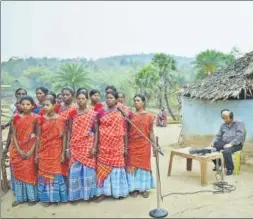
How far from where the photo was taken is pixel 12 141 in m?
4.11

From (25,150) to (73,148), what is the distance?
57cm

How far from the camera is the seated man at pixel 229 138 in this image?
5.64 meters

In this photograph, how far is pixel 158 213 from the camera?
12.6 feet

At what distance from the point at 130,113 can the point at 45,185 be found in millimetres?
1422

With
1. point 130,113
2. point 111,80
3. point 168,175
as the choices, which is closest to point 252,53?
point 168,175

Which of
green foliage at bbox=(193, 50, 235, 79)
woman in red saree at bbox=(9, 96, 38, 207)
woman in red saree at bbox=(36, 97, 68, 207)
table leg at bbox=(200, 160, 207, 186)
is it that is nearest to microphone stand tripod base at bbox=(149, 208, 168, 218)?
woman in red saree at bbox=(36, 97, 68, 207)

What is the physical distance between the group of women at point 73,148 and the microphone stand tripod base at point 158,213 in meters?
0.57

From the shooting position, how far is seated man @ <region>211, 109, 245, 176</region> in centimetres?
564

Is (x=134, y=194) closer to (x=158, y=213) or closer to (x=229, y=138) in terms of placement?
(x=158, y=213)

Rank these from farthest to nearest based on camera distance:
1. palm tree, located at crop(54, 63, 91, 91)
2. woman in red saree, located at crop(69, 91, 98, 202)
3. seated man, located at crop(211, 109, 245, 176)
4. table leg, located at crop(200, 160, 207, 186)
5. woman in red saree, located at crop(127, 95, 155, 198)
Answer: palm tree, located at crop(54, 63, 91, 91), seated man, located at crop(211, 109, 245, 176), table leg, located at crop(200, 160, 207, 186), woman in red saree, located at crop(127, 95, 155, 198), woman in red saree, located at crop(69, 91, 98, 202)

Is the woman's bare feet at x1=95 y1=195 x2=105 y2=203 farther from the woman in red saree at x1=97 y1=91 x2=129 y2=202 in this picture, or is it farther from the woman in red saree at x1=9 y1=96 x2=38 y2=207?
the woman in red saree at x1=9 y1=96 x2=38 y2=207

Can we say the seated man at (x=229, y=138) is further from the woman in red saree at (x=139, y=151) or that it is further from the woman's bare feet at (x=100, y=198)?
the woman's bare feet at (x=100, y=198)

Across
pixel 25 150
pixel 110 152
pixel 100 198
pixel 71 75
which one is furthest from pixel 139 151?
pixel 71 75

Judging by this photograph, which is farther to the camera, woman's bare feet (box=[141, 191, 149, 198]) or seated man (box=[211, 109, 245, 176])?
seated man (box=[211, 109, 245, 176])
